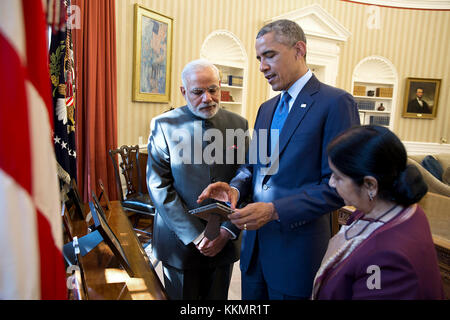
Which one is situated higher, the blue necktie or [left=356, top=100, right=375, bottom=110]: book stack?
[left=356, top=100, right=375, bottom=110]: book stack

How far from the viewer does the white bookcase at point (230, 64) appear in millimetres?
6547

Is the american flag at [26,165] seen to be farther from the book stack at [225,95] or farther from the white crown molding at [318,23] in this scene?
the white crown molding at [318,23]

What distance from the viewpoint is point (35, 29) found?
2.71 ft

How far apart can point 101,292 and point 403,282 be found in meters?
1.12

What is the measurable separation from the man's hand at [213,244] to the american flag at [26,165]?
1005 mm

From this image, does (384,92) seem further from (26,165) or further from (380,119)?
(26,165)

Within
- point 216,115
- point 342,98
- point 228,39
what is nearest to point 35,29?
point 342,98

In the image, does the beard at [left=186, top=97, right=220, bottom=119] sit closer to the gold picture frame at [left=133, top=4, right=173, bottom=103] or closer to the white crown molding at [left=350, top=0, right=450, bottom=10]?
the gold picture frame at [left=133, top=4, right=173, bottom=103]

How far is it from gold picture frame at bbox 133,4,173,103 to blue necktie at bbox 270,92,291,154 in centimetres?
373

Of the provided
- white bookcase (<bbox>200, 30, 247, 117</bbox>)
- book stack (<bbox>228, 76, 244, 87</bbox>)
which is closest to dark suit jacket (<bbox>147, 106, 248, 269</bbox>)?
white bookcase (<bbox>200, 30, 247, 117</bbox>)

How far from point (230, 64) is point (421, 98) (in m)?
5.27

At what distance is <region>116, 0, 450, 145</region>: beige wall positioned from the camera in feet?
16.5

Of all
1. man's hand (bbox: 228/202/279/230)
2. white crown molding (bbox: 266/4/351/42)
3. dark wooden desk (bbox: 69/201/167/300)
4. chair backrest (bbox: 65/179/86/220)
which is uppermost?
white crown molding (bbox: 266/4/351/42)

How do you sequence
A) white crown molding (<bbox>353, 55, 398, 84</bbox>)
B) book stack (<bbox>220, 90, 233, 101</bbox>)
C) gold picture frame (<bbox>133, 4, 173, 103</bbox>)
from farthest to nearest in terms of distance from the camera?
white crown molding (<bbox>353, 55, 398, 84</bbox>) → book stack (<bbox>220, 90, 233, 101</bbox>) → gold picture frame (<bbox>133, 4, 173, 103</bbox>)
